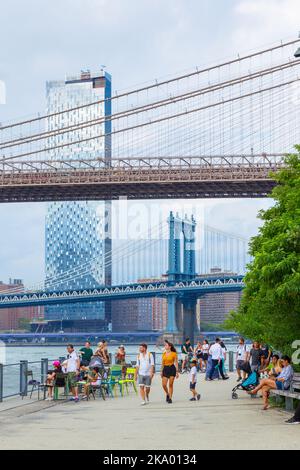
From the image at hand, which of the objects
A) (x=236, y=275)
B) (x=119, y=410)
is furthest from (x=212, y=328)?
(x=119, y=410)

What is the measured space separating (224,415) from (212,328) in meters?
Result: 85.2

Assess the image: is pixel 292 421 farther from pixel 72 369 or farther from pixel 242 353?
pixel 242 353

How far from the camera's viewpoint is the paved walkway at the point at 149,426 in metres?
10.8

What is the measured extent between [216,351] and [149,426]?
37.4 feet

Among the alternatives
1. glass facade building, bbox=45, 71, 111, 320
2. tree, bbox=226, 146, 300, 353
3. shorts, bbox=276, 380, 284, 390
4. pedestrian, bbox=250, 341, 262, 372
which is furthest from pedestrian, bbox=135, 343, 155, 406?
glass facade building, bbox=45, 71, 111, 320

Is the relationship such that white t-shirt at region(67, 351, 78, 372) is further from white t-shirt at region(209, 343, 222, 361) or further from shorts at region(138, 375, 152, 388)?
white t-shirt at region(209, 343, 222, 361)

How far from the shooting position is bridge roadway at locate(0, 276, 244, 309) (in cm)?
7656

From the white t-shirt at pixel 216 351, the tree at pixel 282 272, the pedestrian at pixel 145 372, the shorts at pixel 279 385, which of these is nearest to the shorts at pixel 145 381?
the pedestrian at pixel 145 372

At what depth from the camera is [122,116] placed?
182ft

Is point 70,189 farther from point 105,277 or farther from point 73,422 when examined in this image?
point 105,277

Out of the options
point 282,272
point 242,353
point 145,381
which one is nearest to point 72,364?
point 145,381

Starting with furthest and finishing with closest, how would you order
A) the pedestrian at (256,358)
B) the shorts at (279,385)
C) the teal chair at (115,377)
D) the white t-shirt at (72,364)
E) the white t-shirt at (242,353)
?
the white t-shirt at (242,353) < the pedestrian at (256,358) < the teal chair at (115,377) < the white t-shirt at (72,364) < the shorts at (279,385)

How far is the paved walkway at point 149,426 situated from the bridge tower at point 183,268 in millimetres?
62634

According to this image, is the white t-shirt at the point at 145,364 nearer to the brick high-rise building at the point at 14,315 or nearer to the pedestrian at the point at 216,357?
the pedestrian at the point at 216,357
